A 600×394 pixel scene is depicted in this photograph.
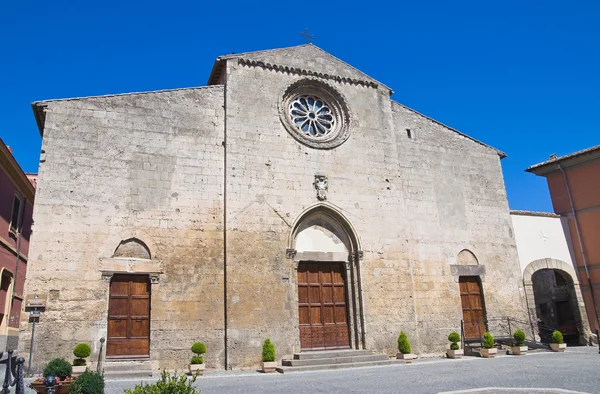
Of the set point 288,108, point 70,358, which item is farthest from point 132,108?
point 70,358

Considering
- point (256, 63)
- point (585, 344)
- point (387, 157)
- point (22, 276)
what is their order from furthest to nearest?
point (22, 276) < point (585, 344) < point (387, 157) < point (256, 63)

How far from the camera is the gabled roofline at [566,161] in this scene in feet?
64.6

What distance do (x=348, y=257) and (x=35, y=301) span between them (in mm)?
8884

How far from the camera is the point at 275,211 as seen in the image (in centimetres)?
1509

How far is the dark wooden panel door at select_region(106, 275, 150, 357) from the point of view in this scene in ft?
41.8

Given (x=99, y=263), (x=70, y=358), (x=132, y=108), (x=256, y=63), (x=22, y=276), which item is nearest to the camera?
(x=70, y=358)

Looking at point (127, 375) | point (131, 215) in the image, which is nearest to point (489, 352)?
point (127, 375)

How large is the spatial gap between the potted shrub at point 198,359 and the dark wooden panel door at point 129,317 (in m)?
1.27

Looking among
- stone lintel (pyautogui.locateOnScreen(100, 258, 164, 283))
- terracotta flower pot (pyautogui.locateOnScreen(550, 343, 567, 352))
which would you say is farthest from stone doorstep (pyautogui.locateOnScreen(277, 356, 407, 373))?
terracotta flower pot (pyautogui.locateOnScreen(550, 343, 567, 352))

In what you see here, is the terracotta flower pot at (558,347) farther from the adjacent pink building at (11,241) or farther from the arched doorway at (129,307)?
the adjacent pink building at (11,241)

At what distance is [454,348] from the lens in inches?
604

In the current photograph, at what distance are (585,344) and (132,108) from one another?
17.9m

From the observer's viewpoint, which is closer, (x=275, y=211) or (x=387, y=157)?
(x=275, y=211)

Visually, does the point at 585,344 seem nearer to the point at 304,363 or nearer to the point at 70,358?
the point at 304,363
